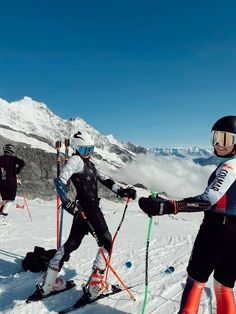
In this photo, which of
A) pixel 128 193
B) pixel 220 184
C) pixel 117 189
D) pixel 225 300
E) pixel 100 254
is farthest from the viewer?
pixel 117 189

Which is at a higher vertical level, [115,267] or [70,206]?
[70,206]

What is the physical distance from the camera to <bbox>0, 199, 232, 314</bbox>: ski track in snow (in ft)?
17.6

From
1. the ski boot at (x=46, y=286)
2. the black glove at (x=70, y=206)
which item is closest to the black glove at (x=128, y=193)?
the black glove at (x=70, y=206)

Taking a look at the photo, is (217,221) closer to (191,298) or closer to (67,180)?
(191,298)

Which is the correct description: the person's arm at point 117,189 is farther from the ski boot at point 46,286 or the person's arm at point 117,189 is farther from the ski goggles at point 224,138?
the ski goggles at point 224,138

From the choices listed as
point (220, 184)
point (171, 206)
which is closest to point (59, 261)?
point (171, 206)

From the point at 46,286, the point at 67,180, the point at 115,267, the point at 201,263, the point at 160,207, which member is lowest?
the point at 115,267

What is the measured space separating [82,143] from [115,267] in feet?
10.9

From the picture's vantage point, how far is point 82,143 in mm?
5867

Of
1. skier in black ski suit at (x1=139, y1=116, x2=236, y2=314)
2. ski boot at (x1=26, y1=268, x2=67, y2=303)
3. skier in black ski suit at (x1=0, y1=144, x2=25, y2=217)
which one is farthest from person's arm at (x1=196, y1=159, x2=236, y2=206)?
skier in black ski suit at (x1=0, y1=144, x2=25, y2=217)

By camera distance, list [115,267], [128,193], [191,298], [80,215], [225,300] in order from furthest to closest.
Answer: [115,267], [128,193], [80,215], [225,300], [191,298]

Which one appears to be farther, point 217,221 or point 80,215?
point 80,215

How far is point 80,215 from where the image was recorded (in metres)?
5.72

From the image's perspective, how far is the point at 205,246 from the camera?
369cm
